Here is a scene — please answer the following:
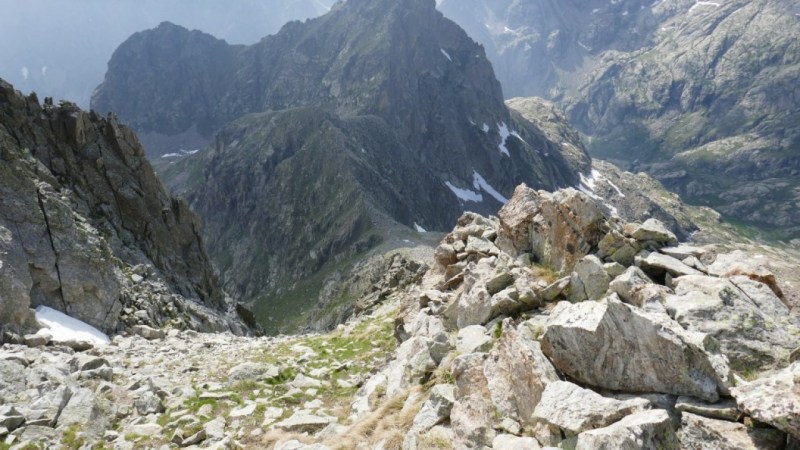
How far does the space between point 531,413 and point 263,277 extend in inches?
6135

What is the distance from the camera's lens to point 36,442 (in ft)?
40.3

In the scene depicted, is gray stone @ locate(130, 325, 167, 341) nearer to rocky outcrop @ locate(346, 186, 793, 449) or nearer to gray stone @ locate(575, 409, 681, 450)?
rocky outcrop @ locate(346, 186, 793, 449)

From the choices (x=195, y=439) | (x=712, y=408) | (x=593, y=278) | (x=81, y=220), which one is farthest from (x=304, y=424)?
(x=81, y=220)

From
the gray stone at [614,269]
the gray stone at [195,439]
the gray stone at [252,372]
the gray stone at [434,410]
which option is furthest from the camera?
the gray stone at [252,372]

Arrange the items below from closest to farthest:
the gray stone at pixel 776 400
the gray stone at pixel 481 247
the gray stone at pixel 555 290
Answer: the gray stone at pixel 776 400
the gray stone at pixel 555 290
the gray stone at pixel 481 247

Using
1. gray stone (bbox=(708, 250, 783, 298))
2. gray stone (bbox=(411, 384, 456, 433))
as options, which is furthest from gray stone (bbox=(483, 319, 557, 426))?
gray stone (bbox=(708, 250, 783, 298))

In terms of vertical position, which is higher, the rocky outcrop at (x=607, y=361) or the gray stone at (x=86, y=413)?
the rocky outcrop at (x=607, y=361)

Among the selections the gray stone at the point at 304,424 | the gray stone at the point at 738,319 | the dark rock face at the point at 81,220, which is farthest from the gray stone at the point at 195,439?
the dark rock face at the point at 81,220

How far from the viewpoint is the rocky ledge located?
28.6 feet

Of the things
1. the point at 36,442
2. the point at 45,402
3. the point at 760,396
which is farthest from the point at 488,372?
the point at 45,402

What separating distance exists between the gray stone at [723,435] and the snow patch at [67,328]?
80.7 ft

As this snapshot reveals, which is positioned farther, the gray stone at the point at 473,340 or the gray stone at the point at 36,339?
the gray stone at the point at 36,339

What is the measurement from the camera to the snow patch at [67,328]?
2278cm

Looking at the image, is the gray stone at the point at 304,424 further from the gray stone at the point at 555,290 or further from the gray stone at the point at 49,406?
the gray stone at the point at 555,290
